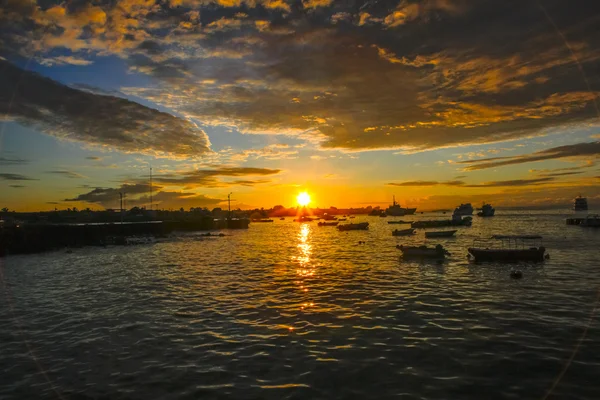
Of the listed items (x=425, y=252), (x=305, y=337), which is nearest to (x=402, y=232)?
(x=425, y=252)

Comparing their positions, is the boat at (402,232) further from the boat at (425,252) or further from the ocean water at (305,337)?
the ocean water at (305,337)

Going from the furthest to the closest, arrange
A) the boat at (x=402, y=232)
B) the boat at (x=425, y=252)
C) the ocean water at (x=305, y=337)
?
the boat at (x=402, y=232) → the boat at (x=425, y=252) → the ocean water at (x=305, y=337)

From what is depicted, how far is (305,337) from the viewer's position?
18.6m

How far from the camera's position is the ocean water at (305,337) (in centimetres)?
1350

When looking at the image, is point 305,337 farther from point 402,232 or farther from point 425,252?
point 402,232

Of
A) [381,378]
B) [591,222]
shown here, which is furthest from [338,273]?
[591,222]

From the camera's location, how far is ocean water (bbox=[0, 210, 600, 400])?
13.5 metres

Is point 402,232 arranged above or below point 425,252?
below

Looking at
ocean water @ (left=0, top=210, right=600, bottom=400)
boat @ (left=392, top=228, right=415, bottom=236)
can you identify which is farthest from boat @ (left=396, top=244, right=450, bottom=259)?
boat @ (left=392, top=228, right=415, bottom=236)

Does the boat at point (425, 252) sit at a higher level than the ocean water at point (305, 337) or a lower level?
higher

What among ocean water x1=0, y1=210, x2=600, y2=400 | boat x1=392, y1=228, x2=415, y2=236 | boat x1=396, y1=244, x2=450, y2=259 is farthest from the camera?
boat x1=392, y1=228, x2=415, y2=236

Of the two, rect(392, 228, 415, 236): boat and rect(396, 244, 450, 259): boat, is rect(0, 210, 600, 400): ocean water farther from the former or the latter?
rect(392, 228, 415, 236): boat

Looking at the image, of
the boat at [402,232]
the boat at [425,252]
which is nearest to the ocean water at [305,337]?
the boat at [425,252]

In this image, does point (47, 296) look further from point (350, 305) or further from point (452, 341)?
point (452, 341)
